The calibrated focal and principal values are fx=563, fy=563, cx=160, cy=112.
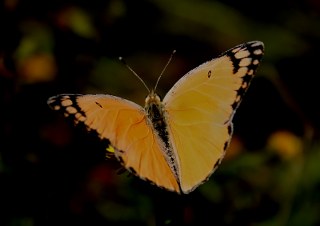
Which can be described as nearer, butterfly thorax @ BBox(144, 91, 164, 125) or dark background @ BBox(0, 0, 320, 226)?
butterfly thorax @ BBox(144, 91, 164, 125)

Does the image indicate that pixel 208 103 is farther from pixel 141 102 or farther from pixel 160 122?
pixel 141 102

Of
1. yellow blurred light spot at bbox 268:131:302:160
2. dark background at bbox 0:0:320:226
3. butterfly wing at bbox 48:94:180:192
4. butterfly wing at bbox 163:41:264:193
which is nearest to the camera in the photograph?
butterfly wing at bbox 48:94:180:192

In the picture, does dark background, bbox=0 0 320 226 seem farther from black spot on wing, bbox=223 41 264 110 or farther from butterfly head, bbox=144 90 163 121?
black spot on wing, bbox=223 41 264 110

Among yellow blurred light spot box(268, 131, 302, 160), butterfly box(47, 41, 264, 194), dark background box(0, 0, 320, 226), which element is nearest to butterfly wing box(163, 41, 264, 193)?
butterfly box(47, 41, 264, 194)

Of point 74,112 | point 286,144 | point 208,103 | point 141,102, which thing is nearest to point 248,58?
point 208,103

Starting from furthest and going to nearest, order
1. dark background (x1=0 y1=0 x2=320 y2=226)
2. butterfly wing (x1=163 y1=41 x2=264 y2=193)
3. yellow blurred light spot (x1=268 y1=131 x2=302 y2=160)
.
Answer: yellow blurred light spot (x1=268 y1=131 x2=302 y2=160), dark background (x1=0 y1=0 x2=320 y2=226), butterfly wing (x1=163 y1=41 x2=264 y2=193)

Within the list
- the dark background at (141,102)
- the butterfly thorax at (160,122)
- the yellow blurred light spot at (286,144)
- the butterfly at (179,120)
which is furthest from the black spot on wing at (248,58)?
the yellow blurred light spot at (286,144)

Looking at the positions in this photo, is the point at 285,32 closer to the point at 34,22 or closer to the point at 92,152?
the point at 34,22
